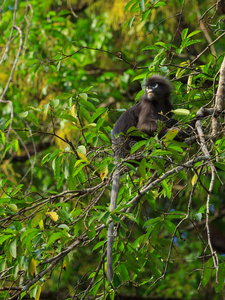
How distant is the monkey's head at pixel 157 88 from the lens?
3404mm

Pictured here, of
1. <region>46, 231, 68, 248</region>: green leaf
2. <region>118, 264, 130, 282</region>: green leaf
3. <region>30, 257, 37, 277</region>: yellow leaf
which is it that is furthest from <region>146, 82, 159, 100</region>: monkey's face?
<region>30, 257, 37, 277</region>: yellow leaf

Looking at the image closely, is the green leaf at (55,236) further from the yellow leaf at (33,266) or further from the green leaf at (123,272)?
the green leaf at (123,272)

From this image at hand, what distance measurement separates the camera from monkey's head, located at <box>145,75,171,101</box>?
340 centimetres

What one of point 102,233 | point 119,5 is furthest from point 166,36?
point 102,233

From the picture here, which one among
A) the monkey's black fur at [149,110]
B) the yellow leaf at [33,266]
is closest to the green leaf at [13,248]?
the yellow leaf at [33,266]

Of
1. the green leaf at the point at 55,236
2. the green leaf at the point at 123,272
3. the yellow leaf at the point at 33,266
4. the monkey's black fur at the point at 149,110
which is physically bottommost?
the green leaf at the point at 123,272

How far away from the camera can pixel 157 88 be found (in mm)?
3439

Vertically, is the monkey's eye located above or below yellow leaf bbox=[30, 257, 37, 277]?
below

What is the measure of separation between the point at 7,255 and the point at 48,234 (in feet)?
0.72

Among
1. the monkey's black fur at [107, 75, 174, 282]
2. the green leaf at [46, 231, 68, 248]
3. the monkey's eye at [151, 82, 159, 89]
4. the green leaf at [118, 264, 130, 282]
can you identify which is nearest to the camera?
the green leaf at [46, 231, 68, 248]

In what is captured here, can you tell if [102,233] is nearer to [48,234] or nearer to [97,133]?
[48,234]

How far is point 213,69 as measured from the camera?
2.93m

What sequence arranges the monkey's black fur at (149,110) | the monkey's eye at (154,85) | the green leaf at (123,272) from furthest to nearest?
the monkey's eye at (154,85), the monkey's black fur at (149,110), the green leaf at (123,272)

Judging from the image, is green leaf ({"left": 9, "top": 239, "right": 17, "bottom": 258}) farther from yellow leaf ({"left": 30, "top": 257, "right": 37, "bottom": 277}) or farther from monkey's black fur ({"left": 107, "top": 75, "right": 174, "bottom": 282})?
monkey's black fur ({"left": 107, "top": 75, "right": 174, "bottom": 282})
